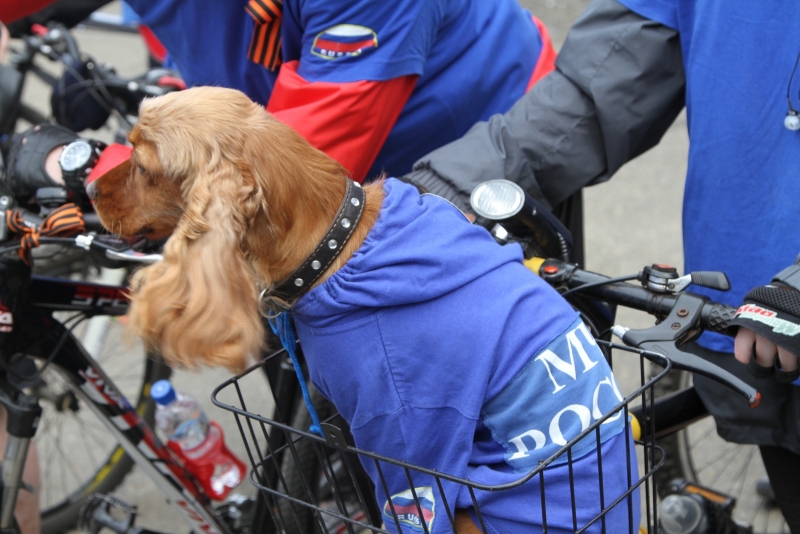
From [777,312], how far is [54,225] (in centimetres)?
153

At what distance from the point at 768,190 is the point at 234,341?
3.84ft

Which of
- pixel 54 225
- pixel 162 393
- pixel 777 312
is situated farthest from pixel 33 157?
pixel 777 312

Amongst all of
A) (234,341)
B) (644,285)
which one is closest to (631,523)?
(644,285)

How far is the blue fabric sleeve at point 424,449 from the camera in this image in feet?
4.68

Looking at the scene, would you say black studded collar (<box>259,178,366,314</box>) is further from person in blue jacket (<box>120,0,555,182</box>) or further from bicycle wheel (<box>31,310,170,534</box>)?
bicycle wheel (<box>31,310,170,534</box>)

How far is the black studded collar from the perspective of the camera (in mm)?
1442

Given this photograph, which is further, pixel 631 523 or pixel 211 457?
pixel 211 457

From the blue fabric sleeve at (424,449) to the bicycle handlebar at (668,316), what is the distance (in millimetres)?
357

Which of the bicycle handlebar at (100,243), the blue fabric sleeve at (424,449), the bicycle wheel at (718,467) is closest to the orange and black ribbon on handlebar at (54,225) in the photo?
the bicycle handlebar at (100,243)

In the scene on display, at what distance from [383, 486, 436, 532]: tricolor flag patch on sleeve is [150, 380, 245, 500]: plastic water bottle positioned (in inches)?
45.4

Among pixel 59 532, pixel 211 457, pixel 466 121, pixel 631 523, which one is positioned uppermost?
pixel 466 121

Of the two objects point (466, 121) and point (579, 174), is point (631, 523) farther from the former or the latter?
point (466, 121)

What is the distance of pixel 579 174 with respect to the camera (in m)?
1.99

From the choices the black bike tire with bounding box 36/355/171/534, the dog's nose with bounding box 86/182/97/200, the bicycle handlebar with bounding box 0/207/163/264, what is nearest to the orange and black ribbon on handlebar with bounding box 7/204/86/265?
the bicycle handlebar with bounding box 0/207/163/264
